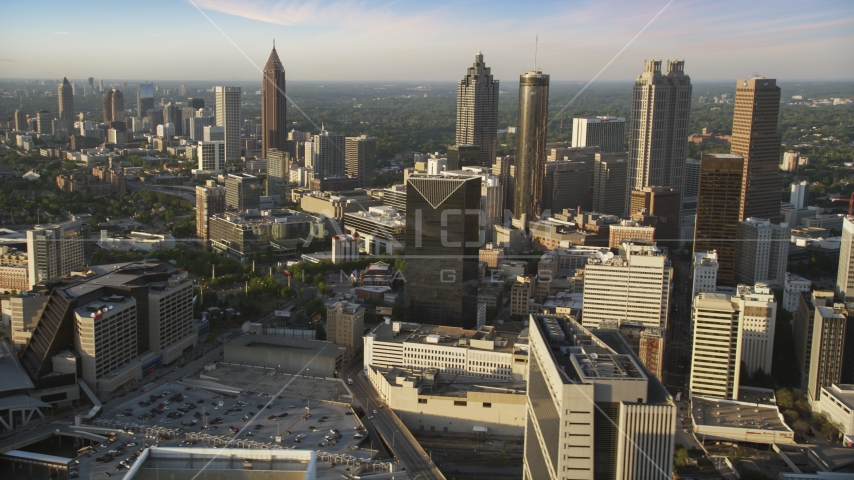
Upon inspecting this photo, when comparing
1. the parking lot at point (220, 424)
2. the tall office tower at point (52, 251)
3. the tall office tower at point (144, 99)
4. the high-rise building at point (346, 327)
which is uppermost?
the tall office tower at point (144, 99)

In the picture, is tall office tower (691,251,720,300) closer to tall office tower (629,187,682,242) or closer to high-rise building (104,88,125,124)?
tall office tower (629,187,682,242)

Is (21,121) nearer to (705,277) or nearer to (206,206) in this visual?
(206,206)

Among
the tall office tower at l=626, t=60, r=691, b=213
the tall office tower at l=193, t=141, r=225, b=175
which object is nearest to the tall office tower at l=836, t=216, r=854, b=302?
the tall office tower at l=626, t=60, r=691, b=213

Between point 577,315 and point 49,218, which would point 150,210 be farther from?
point 577,315

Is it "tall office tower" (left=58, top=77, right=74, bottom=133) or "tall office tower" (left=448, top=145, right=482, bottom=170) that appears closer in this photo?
"tall office tower" (left=448, top=145, right=482, bottom=170)

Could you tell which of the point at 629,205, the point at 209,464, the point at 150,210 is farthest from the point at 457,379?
the point at 150,210

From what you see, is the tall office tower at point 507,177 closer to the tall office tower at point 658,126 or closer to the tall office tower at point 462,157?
the tall office tower at point 462,157

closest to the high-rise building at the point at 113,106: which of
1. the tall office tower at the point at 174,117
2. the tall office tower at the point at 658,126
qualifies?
the tall office tower at the point at 174,117
